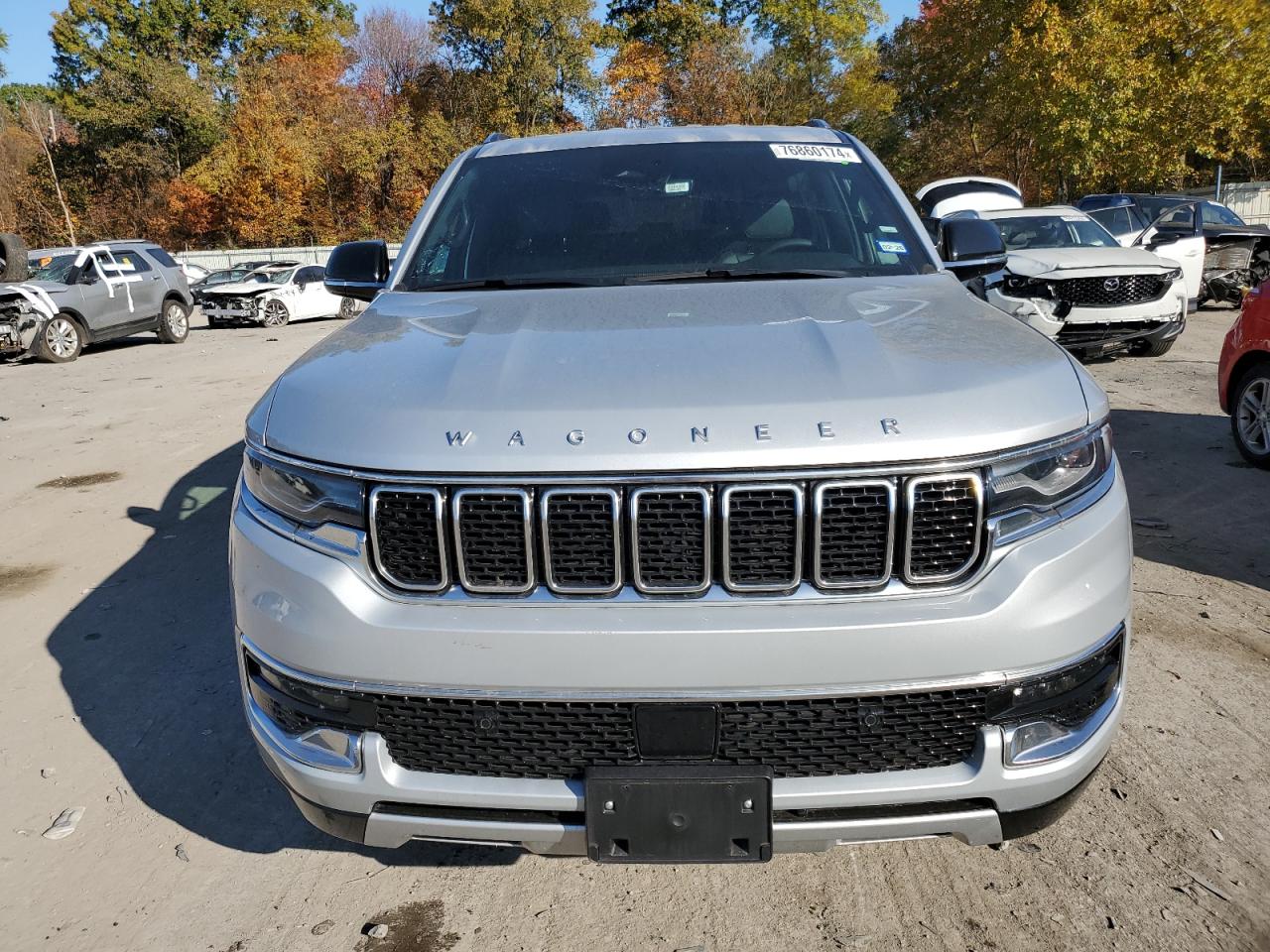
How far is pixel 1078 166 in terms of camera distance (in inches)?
1095

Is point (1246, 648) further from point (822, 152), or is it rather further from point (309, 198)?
point (309, 198)

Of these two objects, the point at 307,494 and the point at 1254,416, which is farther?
the point at 1254,416

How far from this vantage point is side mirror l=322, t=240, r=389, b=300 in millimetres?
3607

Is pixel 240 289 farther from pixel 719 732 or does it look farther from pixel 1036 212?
pixel 719 732

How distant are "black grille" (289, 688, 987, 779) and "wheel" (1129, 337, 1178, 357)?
9.63 meters

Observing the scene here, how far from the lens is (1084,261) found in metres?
9.81

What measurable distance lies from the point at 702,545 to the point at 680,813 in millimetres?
547

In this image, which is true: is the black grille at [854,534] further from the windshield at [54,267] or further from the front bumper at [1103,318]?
the windshield at [54,267]

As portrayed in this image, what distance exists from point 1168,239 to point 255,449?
12408 millimetres

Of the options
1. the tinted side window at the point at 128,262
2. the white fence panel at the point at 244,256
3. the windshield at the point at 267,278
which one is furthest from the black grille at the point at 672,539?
the white fence panel at the point at 244,256

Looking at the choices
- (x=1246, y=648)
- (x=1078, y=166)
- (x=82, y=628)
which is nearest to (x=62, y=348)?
(x=82, y=628)

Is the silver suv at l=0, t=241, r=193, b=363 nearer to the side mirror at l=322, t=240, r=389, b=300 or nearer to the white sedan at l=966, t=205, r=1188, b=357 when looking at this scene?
the side mirror at l=322, t=240, r=389, b=300

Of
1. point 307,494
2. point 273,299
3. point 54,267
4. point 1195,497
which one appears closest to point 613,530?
point 307,494

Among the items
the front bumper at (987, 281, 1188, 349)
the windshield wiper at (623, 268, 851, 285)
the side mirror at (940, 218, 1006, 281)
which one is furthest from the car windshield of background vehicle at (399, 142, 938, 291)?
the front bumper at (987, 281, 1188, 349)
